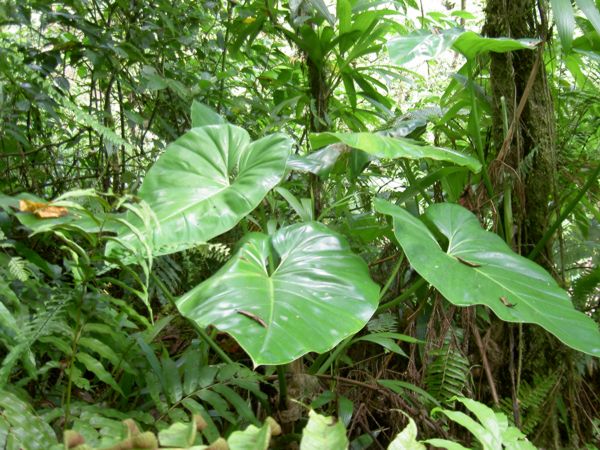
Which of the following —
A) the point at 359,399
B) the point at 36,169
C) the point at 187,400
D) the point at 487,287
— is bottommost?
the point at 359,399

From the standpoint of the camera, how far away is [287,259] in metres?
1.09

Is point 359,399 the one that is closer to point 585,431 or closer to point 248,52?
point 585,431

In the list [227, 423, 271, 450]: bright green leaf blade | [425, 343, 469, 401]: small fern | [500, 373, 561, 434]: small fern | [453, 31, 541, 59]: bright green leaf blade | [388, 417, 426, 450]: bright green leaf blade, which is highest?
[453, 31, 541, 59]: bright green leaf blade

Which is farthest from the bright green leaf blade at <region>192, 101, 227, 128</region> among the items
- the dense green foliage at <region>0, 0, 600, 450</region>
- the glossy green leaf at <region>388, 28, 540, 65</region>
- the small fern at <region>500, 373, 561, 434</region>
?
the small fern at <region>500, 373, 561, 434</region>

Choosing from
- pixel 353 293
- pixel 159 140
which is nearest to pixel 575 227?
pixel 353 293

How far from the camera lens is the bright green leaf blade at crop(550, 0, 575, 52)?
1.31 metres

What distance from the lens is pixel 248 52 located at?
2365 millimetres

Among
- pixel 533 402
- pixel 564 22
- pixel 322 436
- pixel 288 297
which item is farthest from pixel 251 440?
pixel 564 22

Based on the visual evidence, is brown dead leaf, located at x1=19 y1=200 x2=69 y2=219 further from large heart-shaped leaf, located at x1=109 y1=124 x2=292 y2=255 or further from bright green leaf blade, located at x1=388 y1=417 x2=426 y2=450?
bright green leaf blade, located at x1=388 y1=417 x2=426 y2=450

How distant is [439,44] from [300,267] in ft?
2.37

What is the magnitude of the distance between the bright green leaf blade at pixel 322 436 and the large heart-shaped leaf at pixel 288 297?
0.48 ft

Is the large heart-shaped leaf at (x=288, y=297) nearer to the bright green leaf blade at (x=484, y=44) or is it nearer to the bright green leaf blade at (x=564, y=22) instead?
the bright green leaf blade at (x=484, y=44)

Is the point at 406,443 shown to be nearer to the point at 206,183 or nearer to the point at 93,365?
the point at 93,365

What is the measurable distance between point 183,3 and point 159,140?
2.02 feet
